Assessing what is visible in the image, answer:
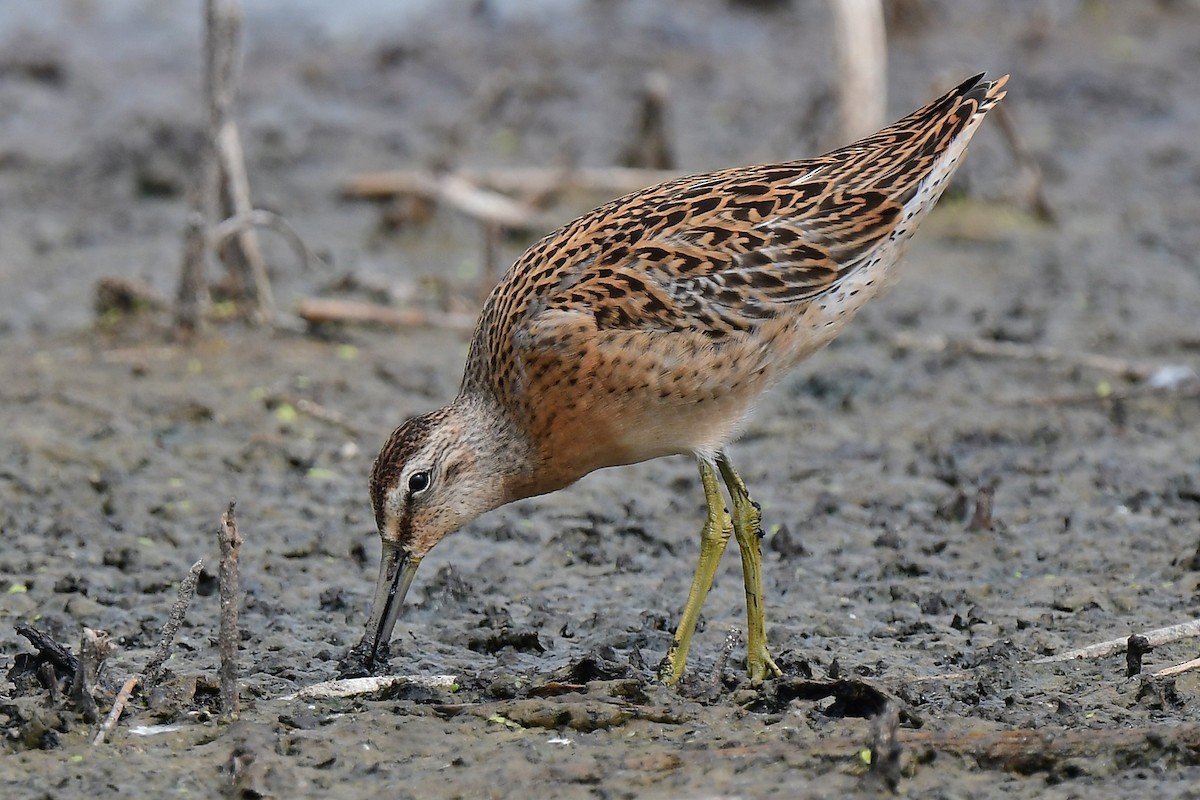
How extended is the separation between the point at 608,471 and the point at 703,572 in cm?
211

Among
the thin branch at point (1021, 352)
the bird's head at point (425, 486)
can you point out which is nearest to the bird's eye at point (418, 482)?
A: the bird's head at point (425, 486)

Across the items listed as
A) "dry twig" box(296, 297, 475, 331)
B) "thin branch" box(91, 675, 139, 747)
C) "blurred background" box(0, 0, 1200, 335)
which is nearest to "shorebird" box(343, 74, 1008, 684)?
"thin branch" box(91, 675, 139, 747)

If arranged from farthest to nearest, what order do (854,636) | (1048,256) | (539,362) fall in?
(1048,256) → (854,636) → (539,362)

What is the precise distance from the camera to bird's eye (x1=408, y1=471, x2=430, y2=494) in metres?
5.16

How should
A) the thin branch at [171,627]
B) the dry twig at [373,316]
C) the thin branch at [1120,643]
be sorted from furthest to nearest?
the dry twig at [373,316], the thin branch at [1120,643], the thin branch at [171,627]

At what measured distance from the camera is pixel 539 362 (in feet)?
17.0

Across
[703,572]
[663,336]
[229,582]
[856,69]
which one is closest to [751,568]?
[703,572]

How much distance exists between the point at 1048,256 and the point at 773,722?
6281mm

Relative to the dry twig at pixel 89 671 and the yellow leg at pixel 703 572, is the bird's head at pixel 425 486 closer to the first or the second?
the yellow leg at pixel 703 572

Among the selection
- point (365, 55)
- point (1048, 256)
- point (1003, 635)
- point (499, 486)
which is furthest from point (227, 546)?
point (365, 55)

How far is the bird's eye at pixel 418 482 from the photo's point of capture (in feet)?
16.9

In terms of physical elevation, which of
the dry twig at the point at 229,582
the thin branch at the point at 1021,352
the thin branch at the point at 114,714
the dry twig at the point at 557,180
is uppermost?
the dry twig at the point at 557,180

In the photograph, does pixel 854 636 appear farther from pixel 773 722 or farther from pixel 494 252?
pixel 494 252

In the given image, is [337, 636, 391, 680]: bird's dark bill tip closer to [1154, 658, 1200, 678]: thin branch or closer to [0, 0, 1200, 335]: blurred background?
[1154, 658, 1200, 678]: thin branch
